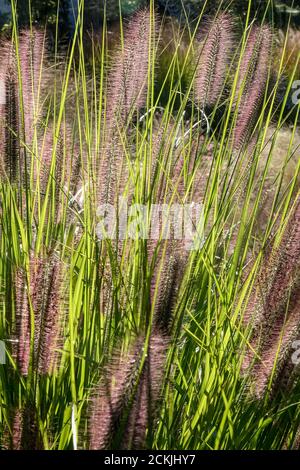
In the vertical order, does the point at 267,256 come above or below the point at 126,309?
above

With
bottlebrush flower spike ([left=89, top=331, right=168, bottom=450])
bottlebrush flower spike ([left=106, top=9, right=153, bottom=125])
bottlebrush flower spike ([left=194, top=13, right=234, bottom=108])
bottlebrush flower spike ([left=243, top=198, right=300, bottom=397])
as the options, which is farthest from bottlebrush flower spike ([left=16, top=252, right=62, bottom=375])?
bottlebrush flower spike ([left=194, top=13, right=234, bottom=108])

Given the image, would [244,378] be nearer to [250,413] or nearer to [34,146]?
[250,413]

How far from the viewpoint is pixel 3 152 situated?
171 cm

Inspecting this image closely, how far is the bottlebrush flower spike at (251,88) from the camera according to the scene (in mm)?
1816

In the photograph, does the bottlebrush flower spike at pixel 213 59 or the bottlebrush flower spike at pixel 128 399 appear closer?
the bottlebrush flower spike at pixel 128 399

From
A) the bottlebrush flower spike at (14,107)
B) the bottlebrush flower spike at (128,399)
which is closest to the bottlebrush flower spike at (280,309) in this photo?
the bottlebrush flower spike at (128,399)

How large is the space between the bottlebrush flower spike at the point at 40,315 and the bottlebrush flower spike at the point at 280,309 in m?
0.34

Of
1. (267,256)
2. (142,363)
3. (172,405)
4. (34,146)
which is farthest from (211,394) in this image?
(34,146)

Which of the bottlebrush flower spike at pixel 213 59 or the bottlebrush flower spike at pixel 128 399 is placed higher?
the bottlebrush flower spike at pixel 213 59

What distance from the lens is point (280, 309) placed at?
1.40 m

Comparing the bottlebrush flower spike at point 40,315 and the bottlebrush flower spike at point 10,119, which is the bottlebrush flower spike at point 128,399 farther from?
the bottlebrush flower spike at point 10,119
